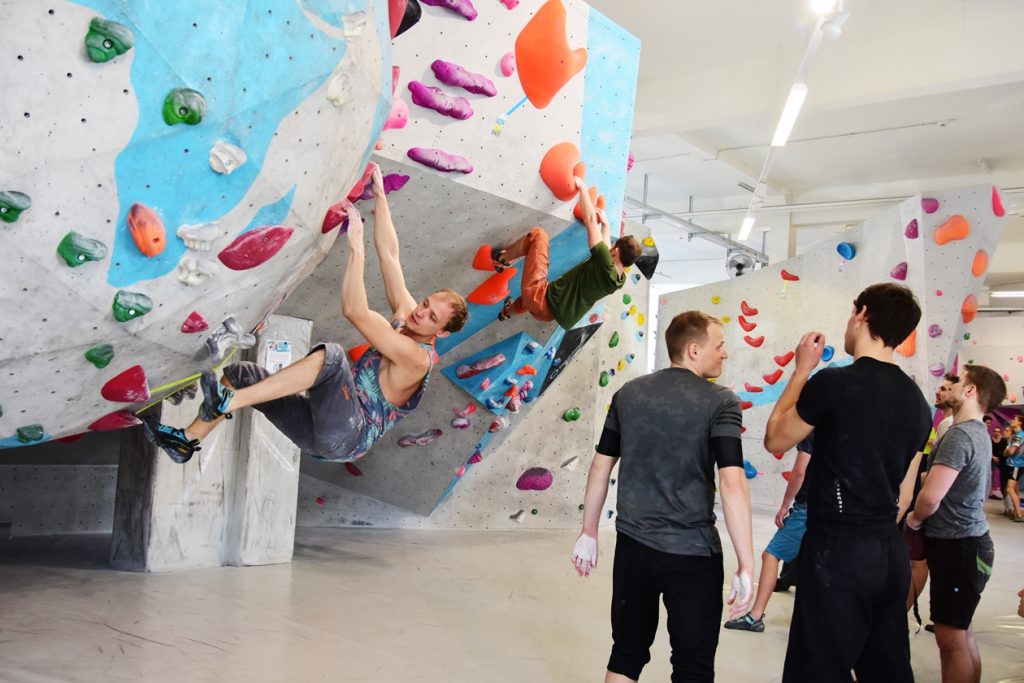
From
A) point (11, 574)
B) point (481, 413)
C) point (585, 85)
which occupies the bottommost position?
point (11, 574)

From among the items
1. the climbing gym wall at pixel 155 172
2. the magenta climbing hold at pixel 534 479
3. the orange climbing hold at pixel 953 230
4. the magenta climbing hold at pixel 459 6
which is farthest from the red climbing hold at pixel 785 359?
the climbing gym wall at pixel 155 172

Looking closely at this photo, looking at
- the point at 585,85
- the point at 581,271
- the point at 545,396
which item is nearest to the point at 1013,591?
the point at 545,396

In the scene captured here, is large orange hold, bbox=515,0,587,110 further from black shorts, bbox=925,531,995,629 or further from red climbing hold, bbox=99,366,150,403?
black shorts, bbox=925,531,995,629

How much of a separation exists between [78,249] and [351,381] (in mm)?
1045

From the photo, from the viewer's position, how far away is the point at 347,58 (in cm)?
240

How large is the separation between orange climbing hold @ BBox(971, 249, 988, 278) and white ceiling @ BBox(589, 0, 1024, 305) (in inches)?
58.7

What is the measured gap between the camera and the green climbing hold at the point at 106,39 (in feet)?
6.38

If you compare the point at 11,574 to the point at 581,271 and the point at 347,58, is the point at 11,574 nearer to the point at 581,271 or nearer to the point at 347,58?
the point at 581,271

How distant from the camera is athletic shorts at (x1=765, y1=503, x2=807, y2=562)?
13.8 feet

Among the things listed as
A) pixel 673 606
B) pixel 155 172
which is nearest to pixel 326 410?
pixel 155 172

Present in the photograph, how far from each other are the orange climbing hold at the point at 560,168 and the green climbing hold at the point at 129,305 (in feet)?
8.15

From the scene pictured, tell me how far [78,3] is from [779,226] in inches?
510

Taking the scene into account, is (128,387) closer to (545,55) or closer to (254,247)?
(254,247)

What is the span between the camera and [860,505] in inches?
102
